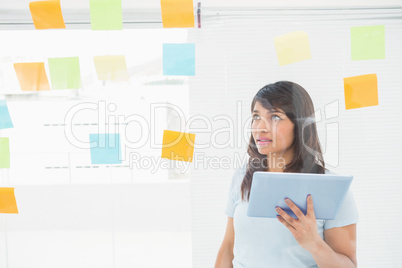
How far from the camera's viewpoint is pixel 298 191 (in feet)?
3.54

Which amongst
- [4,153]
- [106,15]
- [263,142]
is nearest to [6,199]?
[4,153]

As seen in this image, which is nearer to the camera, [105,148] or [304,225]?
[304,225]

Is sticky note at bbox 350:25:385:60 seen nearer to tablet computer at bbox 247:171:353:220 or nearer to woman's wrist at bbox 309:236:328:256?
tablet computer at bbox 247:171:353:220

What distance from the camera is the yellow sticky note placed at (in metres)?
1.75

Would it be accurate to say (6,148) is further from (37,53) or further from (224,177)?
(224,177)

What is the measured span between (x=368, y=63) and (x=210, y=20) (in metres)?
0.78

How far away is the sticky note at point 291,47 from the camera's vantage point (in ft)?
5.59

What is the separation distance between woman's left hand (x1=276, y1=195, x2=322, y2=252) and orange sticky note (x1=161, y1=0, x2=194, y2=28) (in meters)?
0.94

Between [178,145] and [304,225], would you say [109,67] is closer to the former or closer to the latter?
[178,145]

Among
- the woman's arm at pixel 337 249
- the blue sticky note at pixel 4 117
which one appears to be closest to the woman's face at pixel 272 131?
the woman's arm at pixel 337 249

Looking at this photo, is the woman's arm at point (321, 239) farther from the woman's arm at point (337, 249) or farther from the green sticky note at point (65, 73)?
the green sticky note at point (65, 73)

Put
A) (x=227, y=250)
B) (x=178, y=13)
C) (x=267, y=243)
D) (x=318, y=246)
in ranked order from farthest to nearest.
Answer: (x=178, y=13)
(x=227, y=250)
(x=267, y=243)
(x=318, y=246)

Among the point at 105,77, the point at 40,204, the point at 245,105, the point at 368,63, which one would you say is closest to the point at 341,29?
the point at 368,63

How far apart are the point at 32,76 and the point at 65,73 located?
0.52 feet
